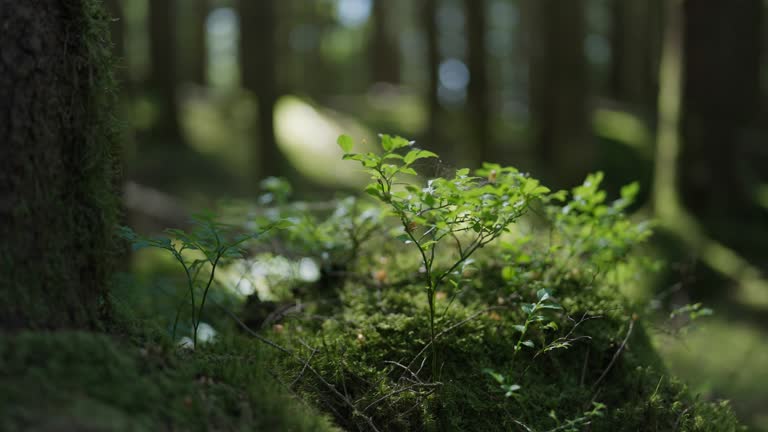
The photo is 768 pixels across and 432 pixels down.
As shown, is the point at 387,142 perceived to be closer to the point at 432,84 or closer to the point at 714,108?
the point at 714,108

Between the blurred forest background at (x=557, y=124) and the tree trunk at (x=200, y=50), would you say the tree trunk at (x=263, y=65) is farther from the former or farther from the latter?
the tree trunk at (x=200, y=50)

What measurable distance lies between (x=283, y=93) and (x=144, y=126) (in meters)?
4.44

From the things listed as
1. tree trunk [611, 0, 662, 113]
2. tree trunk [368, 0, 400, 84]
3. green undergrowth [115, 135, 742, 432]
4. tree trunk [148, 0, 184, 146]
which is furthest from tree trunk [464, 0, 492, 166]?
tree trunk [368, 0, 400, 84]

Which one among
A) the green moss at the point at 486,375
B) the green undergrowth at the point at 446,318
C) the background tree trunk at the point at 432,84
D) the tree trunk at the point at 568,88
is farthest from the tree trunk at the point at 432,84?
the green moss at the point at 486,375

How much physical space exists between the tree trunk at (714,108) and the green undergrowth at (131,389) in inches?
277

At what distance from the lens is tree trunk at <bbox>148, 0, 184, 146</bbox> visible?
50.1ft

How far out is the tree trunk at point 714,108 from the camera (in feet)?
25.9

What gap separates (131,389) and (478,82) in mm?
12847

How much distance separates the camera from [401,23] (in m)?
36.3

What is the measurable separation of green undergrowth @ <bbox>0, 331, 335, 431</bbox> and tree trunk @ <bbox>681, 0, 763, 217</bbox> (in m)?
7.03

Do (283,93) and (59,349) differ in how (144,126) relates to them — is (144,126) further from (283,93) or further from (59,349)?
(59,349)

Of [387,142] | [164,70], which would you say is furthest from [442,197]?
[164,70]

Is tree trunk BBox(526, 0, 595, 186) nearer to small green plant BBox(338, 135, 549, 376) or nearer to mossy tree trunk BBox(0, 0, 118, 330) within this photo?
small green plant BBox(338, 135, 549, 376)

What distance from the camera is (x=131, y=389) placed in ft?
6.20
